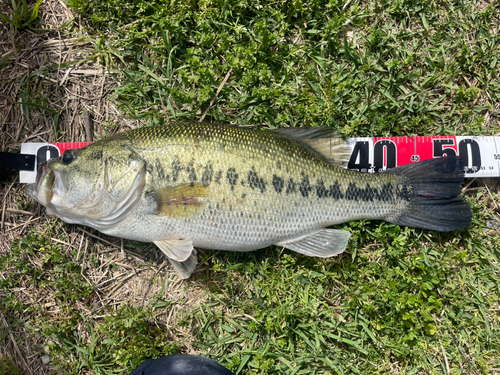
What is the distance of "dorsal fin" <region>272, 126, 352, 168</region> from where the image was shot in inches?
126

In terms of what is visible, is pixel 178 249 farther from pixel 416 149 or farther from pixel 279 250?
pixel 416 149

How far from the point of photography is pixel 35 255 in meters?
3.43

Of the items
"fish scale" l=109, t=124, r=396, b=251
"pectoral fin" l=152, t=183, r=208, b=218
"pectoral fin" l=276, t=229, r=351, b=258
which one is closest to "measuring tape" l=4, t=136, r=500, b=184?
"fish scale" l=109, t=124, r=396, b=251

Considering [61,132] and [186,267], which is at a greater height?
[61,132]

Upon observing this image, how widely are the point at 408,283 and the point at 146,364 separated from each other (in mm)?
2718

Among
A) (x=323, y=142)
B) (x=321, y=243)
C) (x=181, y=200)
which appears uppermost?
(x=323, y=142)

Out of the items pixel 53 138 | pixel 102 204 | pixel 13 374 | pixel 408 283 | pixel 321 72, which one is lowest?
pixel 13 374

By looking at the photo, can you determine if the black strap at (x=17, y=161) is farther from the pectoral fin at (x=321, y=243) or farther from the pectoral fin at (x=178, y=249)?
the pectoral fin at (x=321, y=243)

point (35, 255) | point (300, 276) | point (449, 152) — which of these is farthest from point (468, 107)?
point (35, 255)

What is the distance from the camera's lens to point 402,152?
3383 millimetres

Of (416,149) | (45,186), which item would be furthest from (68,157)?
(416,149)

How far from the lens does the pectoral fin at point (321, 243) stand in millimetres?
3127

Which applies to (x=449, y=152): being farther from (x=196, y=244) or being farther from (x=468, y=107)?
(x=196, y=244)

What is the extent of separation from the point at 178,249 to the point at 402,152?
249 centimetres
